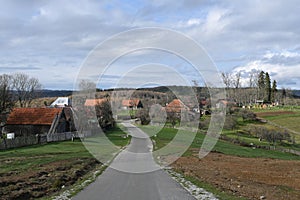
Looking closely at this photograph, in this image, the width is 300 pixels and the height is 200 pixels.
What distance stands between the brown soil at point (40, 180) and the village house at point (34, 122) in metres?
31.4

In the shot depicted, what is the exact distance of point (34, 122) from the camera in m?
57.1

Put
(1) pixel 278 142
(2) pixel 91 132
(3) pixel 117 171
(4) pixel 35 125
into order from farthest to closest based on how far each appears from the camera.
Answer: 1. (1) pixel 278 142
2. (2) pixel 91 132
3. (4) pixel 35 125
4. (3) pixel 117 171

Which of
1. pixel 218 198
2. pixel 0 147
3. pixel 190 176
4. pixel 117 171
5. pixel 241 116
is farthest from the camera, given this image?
pixel 241 116

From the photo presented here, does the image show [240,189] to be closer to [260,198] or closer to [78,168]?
[260,198]

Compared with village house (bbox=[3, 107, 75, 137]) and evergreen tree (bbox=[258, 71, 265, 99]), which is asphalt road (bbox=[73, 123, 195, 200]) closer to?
village house (bbox=[3, 107, 75, 137])

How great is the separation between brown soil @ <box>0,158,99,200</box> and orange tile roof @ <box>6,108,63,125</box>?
3194cm

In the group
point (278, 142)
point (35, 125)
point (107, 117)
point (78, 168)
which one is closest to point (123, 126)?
point (107, 117)

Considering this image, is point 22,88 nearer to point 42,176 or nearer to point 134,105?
point 134,105

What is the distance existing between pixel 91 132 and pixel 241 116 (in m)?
49.8

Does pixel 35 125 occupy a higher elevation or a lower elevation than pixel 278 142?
higher

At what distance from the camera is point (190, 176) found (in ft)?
75.8

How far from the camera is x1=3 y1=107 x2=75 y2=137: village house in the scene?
5672 centimetres

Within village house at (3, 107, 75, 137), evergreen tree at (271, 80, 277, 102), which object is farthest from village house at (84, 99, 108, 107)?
evergreen tree at (271, 80, 277, 102)

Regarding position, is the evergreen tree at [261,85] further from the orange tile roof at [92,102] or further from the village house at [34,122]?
the village house at [34,122]
